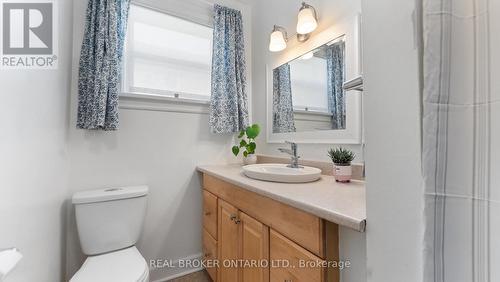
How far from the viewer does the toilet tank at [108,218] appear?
1294mm

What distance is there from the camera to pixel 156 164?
168 centimetres

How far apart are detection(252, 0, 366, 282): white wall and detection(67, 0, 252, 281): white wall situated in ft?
1.69

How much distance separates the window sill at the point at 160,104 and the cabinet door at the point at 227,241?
823 mm

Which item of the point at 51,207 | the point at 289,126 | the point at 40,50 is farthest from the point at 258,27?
the point at 51,207

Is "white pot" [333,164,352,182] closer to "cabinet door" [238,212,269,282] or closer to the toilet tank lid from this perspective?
"cabinet door" [238,212,269,282]

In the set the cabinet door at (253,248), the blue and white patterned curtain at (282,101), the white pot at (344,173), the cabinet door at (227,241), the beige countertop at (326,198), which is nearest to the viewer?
the beige countertop at (326,198)

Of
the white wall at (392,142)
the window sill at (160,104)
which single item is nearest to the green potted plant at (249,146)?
the window sill at (160,104)

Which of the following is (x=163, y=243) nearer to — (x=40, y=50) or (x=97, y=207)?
(x=97, y=207)

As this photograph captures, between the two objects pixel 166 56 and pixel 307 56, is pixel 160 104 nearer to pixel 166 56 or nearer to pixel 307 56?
pixel 166 56

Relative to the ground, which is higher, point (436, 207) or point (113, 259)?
point (436, 207)

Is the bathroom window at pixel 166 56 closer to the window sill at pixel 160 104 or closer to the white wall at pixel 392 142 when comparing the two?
the window sill at pixel 160 104

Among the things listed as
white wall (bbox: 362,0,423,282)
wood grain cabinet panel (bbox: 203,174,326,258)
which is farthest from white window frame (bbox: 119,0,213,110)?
white wall (bbox: 362,0,423,282)

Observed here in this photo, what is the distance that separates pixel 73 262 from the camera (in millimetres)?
1436

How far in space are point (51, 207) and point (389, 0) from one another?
1.65 meters
